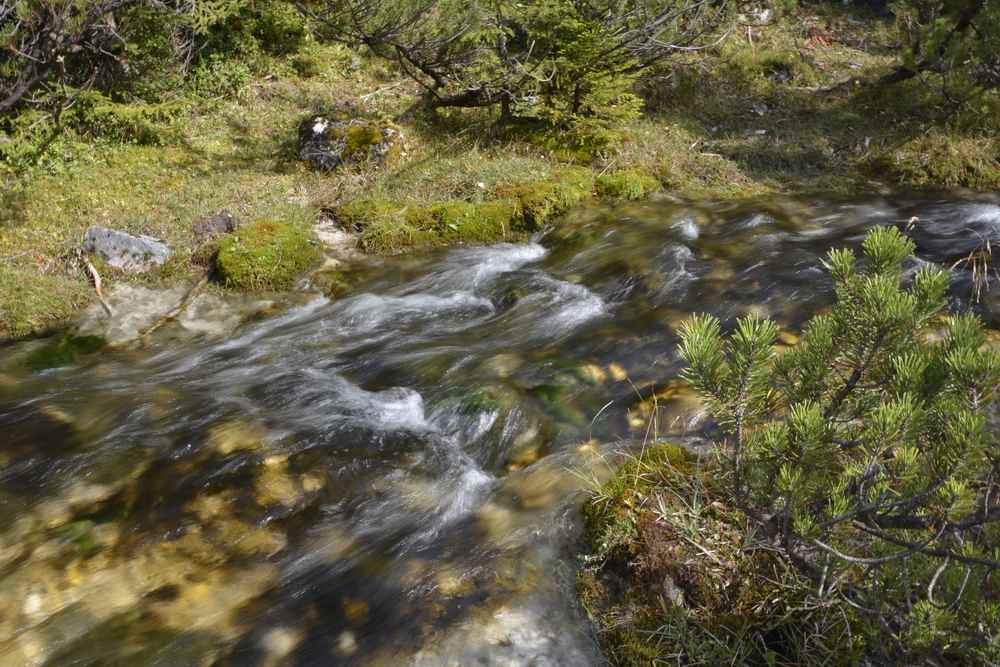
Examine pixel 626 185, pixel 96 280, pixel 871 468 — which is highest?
pixel 871 468

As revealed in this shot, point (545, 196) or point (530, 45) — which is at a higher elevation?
point (530, 45)

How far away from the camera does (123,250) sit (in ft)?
29.5

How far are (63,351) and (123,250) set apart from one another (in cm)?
188

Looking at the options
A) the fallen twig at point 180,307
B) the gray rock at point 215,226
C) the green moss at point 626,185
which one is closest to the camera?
the fallen twig at point 180,307

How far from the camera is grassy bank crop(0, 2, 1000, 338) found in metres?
9.62

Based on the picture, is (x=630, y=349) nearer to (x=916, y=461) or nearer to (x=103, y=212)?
(x=916, y=461)

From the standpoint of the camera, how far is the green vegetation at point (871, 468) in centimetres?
208

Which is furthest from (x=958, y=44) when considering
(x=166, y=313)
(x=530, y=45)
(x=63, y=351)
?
(x=63, y=351)

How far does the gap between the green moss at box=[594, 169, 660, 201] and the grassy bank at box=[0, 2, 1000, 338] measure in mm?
28

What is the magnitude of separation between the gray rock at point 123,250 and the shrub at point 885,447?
8.55 meters

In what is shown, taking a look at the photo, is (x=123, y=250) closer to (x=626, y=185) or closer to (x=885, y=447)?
(x=626, y=185)

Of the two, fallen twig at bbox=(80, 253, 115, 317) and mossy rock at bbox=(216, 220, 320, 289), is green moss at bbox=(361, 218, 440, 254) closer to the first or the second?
mossy rock at bbox=(216, 220, 320, 289)

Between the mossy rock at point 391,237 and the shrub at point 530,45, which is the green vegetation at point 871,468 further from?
the shrub at point 530,45

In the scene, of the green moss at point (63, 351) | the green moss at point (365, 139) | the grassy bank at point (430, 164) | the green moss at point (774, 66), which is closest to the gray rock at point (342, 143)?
the green moss at point (365, 139)
